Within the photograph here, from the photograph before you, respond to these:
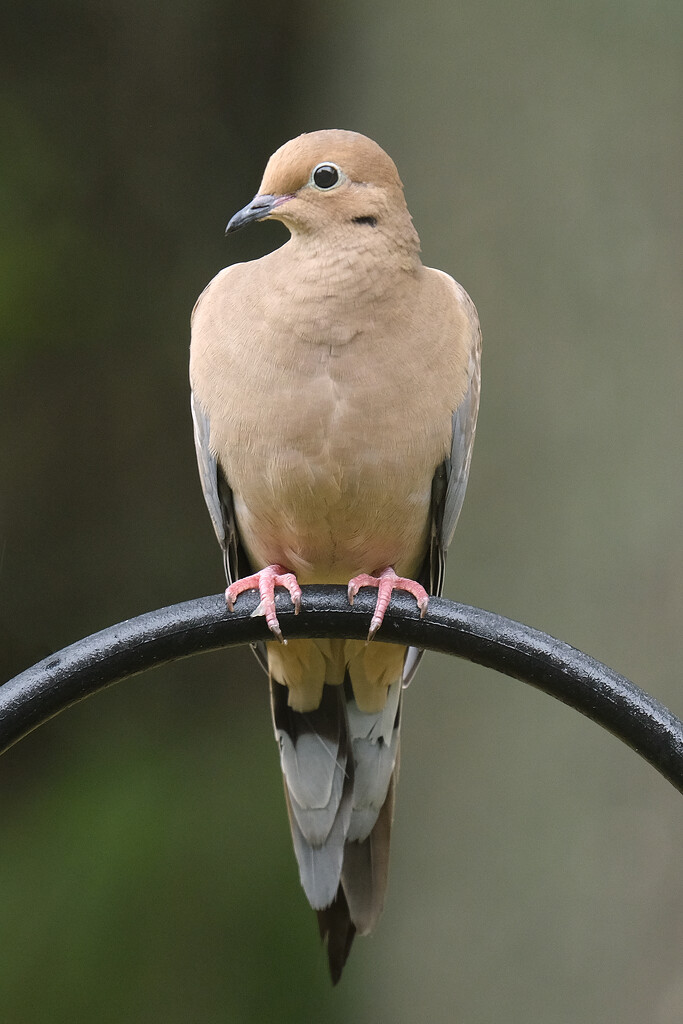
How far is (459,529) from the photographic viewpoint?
8.59 feet

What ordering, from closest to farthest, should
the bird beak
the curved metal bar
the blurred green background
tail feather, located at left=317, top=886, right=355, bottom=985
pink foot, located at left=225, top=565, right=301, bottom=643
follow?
1. the curved metal bar
2. pink foot, located at left=225, top=565, right=301, bottom=643
3. the bird beak
4. tail feather, located at left=317, top=886, right=355, bottom=985
5. the blurred green background

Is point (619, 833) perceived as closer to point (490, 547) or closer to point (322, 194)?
point (490, 547)

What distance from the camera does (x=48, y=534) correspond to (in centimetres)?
260

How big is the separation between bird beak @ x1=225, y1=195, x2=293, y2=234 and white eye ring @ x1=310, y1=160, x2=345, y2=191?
4 centimetres

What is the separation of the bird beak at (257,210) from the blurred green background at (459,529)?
1197 millimetres

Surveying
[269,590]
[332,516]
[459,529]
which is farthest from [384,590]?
[459,529]

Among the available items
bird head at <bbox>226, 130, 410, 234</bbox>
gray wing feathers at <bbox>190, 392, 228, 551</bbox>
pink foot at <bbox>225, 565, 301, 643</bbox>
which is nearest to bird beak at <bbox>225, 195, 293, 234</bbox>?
bird head at <bbox>226, 130, 410, 234</bbox>

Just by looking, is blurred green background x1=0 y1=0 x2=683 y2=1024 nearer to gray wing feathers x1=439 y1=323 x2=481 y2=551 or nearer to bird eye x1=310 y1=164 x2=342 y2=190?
gray wing feathers x1=439 y1=323 x2=481 y2=551

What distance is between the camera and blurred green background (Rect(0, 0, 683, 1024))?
2.42 meters

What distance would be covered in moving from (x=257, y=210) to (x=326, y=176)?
100 mm

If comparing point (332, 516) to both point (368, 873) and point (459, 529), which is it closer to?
point (368, 873)

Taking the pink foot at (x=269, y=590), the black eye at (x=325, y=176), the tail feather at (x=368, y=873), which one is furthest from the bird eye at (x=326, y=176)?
the tail feather at (x=368, y=873)

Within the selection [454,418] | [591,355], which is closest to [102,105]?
[591,355]

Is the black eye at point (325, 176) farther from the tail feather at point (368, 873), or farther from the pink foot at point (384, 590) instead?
the tail feather at point (368, 873)
